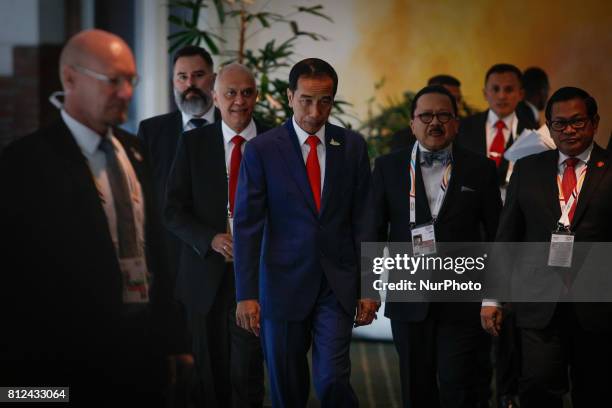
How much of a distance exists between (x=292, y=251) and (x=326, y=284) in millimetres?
193

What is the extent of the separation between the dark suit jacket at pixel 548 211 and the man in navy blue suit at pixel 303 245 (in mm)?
700

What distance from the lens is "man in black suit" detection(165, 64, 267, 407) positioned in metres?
4.81

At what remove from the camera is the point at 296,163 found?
4.10m

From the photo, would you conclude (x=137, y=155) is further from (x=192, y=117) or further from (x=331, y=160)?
(x=192, y=117)

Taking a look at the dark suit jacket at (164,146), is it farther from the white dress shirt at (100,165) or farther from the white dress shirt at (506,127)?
the white dress shirt at (100,165)

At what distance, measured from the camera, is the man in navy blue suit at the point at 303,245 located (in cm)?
409

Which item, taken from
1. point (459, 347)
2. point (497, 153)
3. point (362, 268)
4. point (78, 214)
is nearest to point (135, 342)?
point (78, 214)

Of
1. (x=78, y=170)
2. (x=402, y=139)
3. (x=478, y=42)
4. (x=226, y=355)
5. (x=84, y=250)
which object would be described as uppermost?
(x=478, y=42)

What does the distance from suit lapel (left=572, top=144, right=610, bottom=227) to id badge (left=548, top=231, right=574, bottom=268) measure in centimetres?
7

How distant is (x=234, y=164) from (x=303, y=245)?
2.93ft

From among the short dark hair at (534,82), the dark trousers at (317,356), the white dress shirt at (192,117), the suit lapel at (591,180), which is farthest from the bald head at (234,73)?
the short dark hair at (534,82)

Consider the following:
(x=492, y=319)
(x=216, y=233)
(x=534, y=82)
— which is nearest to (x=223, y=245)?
(x=216, y=233)

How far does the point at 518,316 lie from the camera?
4.37 meters

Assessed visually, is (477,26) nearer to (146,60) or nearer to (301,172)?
(146,60)
